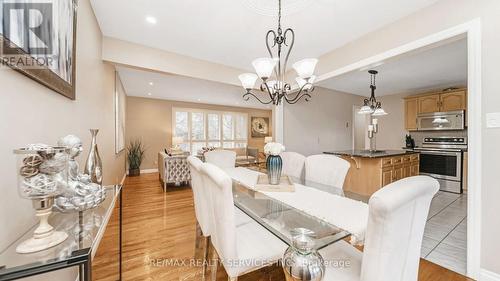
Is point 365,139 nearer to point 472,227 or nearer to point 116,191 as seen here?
point 472,227

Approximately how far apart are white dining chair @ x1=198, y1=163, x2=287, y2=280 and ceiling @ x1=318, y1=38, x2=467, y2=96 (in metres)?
2.43

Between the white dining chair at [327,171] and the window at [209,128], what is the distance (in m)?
5.75

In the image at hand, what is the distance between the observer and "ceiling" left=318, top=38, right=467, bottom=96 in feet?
9.02

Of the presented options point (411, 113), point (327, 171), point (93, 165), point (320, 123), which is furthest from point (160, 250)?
point (411, 113)

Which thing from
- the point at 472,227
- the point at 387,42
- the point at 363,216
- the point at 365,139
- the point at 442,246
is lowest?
the point at 442,246

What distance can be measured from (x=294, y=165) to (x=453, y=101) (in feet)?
→ 14.4

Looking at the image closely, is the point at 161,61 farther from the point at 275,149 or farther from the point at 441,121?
the point at 441,121

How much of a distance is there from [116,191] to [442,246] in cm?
319

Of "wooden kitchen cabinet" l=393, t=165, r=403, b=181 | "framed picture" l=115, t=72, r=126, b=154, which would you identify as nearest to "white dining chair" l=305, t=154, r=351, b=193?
"wooden kitchen cabinet" l=393, t=165, r=403, b=181

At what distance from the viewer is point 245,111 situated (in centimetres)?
844

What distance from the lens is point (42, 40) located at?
101cm

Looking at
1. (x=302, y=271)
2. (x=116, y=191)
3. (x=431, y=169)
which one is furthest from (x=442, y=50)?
(x=116, y=191)

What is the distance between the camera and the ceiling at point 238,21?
6.18 feet

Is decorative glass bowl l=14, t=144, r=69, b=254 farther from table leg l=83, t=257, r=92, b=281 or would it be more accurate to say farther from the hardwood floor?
the hardwood floor
